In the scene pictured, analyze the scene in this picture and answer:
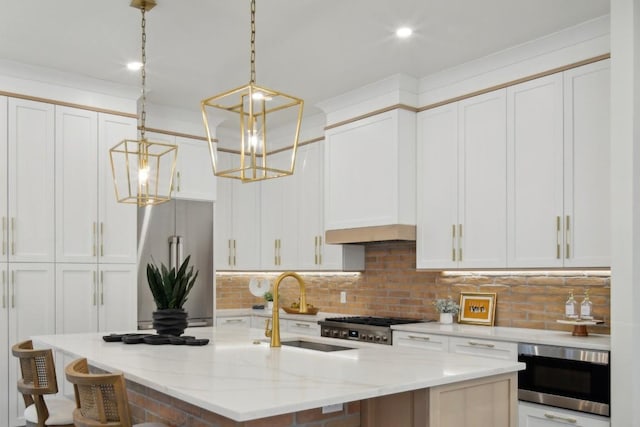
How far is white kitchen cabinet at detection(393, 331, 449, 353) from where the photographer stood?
169 inches

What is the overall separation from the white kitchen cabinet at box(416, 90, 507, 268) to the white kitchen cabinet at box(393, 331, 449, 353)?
1.90 ft

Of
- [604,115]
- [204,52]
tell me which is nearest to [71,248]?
[204,52]

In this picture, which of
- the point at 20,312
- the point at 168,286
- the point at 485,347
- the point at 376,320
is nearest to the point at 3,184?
the point at 20,312

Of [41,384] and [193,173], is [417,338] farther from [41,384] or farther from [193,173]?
[193,173]

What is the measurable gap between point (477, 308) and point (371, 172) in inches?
54.9

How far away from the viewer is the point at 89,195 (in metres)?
4.97

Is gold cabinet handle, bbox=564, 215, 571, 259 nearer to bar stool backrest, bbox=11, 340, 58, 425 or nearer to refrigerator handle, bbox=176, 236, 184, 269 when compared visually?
bar stool backrest, bbox=11, 340, 58, 425

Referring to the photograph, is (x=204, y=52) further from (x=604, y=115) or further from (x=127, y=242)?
(x=604, y=115)

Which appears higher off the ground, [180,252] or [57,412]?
[180,252]

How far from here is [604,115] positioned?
373cm

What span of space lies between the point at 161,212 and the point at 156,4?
8.25 feet

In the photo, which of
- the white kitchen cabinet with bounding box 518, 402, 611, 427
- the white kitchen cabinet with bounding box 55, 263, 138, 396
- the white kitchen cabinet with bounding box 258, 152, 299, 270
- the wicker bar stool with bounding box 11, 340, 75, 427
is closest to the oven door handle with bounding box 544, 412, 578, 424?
the white kitchen cabinet with bounding box 518, 402, 611, 427

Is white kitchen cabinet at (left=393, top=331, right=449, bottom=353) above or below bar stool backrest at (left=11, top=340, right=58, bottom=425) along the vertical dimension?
below

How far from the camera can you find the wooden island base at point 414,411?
227cm
